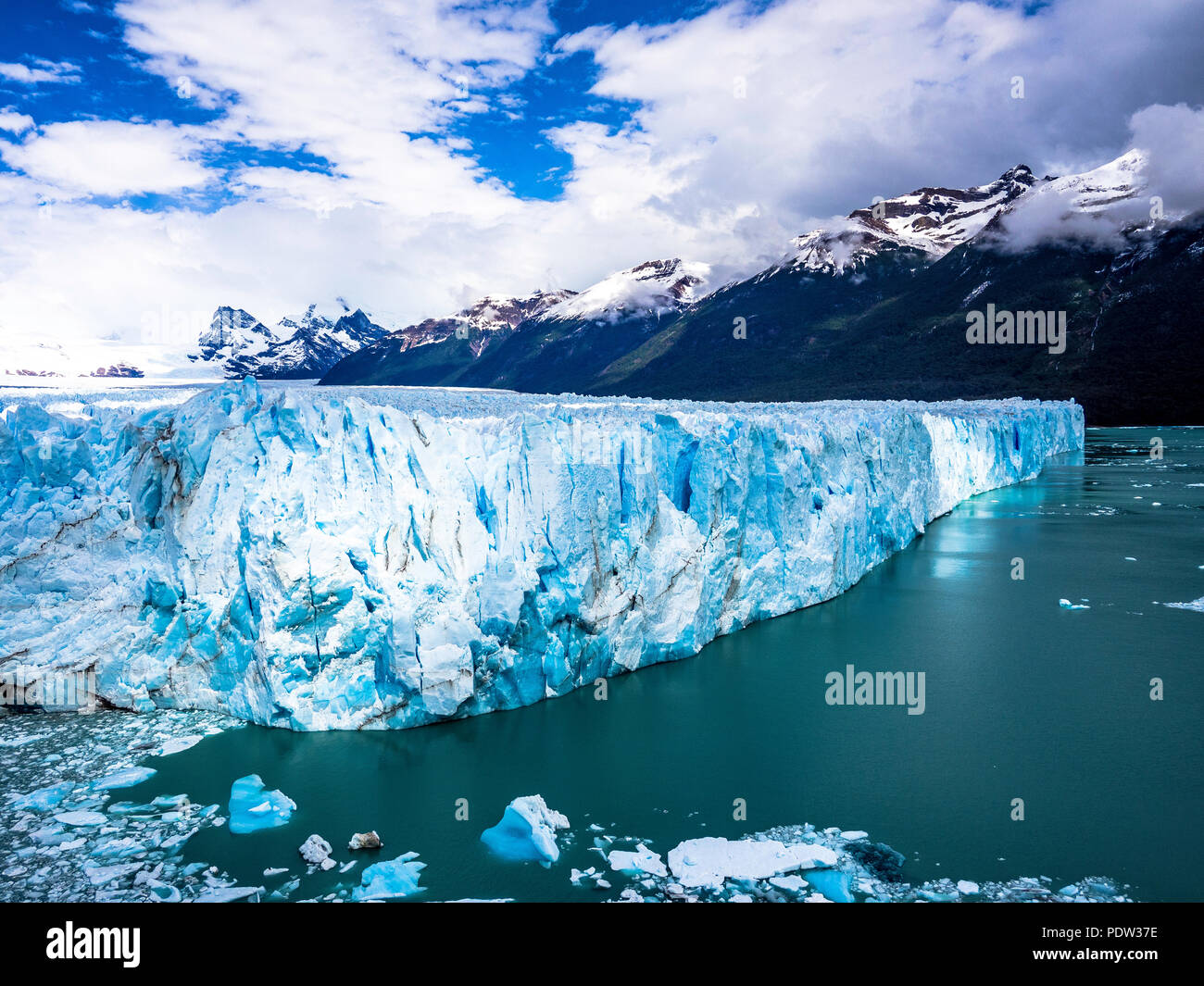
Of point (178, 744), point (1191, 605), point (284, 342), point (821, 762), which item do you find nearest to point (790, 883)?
point (821, 762)

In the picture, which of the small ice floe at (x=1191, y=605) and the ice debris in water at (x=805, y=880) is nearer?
the ice debris in water at (x=805, y=880)

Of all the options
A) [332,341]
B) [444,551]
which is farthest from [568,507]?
[332,341]

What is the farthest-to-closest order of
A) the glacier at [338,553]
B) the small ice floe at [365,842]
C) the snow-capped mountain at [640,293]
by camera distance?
1. the snow-capped mountain at [640,293]
2. the glacier at [338,553]
3. the small ice floe at [365,842]

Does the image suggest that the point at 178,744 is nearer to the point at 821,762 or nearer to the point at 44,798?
the point at 44,798

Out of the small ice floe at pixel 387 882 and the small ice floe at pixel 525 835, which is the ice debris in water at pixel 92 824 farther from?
the small ice floe at pixel 525 835

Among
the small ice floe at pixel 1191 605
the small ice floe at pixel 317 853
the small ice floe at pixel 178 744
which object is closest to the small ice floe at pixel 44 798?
the small ice floe at pixel 178 744

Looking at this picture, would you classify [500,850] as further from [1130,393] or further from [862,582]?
[1130,393]
